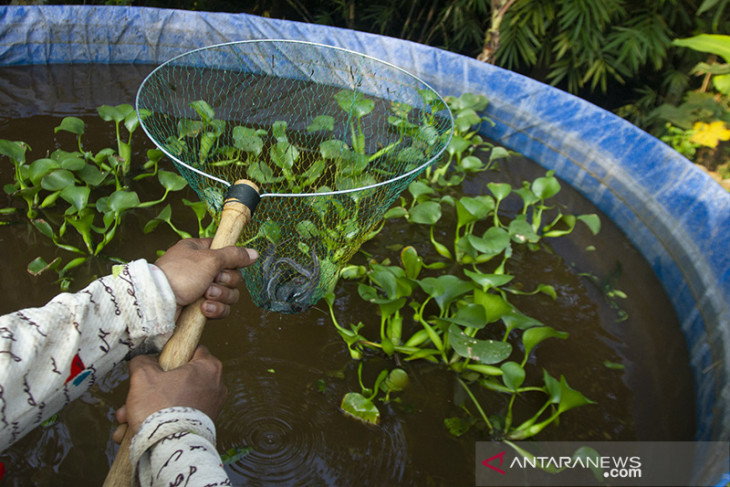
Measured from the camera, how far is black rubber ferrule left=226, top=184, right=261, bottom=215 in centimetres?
105

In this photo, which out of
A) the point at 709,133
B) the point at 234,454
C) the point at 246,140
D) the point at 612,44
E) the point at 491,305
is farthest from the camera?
the point at 612,44

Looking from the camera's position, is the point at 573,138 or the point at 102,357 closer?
the point at 102,357


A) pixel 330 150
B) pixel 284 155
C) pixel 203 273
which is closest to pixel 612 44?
pixel 330 150

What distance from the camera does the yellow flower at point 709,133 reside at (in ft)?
8.16

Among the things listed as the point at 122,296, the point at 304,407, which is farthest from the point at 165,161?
the point at 122,296

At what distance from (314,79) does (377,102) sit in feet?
1.11

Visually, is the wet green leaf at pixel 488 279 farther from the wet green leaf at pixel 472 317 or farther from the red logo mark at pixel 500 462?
the red logo mark at pixel 500 462

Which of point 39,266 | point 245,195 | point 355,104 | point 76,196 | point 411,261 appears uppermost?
point 245,195

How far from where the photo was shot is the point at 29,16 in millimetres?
2510

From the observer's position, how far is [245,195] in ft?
3.45

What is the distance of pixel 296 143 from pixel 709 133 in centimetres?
185

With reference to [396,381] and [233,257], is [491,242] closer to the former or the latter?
[396,381]

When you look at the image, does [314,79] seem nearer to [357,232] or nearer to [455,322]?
[357,232]

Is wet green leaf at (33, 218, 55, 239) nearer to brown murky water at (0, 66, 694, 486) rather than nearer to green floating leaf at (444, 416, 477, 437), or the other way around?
brown murky water at (0, 66, 694, 486)
